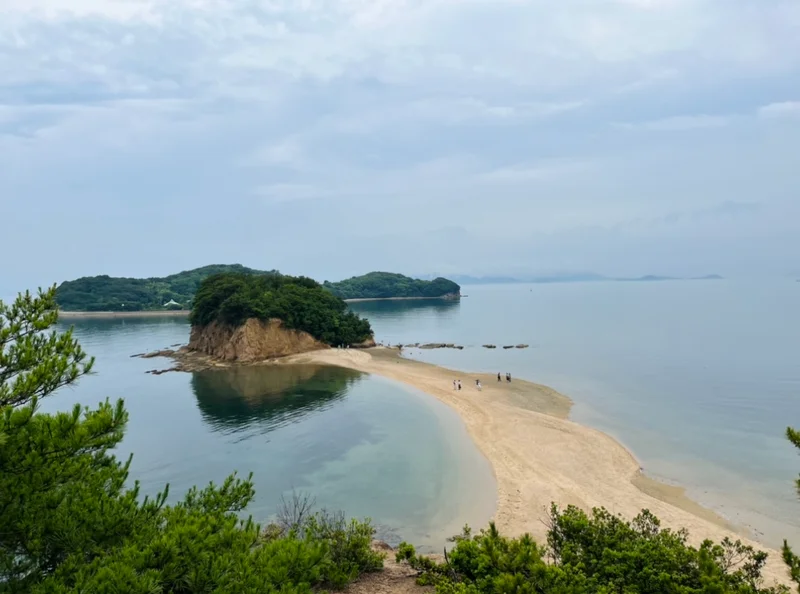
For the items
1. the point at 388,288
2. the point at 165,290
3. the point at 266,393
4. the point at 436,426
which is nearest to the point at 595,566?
the point at 436,426

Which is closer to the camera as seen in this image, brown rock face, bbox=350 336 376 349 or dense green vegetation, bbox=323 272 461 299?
brown rock face, bbox=350 336 376 349

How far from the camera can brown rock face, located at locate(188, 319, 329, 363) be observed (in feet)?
194

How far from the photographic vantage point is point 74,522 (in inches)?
301

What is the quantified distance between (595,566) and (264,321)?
55.7 m

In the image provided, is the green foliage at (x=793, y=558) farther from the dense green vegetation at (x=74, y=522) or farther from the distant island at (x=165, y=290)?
the distant island at (x=165, y=290)

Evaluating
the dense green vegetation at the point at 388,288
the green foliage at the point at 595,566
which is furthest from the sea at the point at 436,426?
the dense green vegetation at the point at 388,288

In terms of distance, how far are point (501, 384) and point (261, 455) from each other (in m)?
25.0

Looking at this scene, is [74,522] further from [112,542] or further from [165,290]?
[165,290]

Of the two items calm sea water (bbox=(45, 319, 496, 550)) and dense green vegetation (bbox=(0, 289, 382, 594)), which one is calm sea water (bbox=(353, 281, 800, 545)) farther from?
dense green vegetation (bbox=(0, 289, 382, 594))

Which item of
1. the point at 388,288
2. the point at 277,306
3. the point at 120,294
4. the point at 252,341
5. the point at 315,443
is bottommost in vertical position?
the point at 315,443

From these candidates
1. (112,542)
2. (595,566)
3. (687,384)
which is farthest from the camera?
(687,384)

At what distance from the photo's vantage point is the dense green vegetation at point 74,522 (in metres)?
6.82

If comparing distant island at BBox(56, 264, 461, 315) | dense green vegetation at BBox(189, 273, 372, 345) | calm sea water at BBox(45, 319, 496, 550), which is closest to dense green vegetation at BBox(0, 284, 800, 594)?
calm sea water at BBox(45, 319, 496, 550)

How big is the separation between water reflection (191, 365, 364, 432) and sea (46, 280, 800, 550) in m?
0.23
